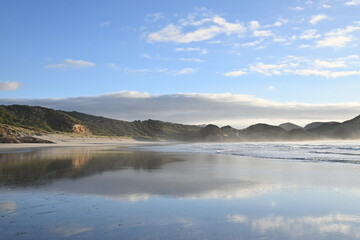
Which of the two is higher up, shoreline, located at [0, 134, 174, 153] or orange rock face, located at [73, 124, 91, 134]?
orange rock face, located at [73, 124, 91, 134]

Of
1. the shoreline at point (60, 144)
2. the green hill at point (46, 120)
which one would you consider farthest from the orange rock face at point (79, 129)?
the shoreline at point (60, 144)

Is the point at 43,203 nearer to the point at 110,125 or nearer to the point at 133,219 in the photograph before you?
the point at 133,219

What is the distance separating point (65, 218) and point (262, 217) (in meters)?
4.61

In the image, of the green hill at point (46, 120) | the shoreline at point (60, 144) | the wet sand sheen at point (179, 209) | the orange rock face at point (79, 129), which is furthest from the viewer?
the orange rock face at point (79, 129)

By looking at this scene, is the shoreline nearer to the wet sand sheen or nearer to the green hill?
the green hill

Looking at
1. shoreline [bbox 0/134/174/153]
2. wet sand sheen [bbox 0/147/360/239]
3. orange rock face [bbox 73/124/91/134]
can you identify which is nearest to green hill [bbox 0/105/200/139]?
orange rock face [bbox 73/124/91/134]

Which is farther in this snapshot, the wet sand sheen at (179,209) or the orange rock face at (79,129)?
the orange rock face at (79,129)

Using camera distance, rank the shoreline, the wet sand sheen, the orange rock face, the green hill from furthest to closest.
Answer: the orange rock face < the green hill < the shoreline < the wet sand sheen

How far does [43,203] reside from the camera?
8664 mm

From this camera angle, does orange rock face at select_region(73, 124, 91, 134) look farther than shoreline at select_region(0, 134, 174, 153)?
Yes

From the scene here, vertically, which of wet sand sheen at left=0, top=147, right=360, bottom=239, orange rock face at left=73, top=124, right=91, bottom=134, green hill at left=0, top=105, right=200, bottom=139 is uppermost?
green hill at left=0, top=105, right=200, bottom=139

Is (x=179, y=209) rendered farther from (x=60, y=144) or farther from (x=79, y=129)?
(x=79, y=129)

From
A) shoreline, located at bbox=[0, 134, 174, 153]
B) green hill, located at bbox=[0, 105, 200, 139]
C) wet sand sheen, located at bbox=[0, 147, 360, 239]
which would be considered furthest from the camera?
green hill, located at bbox=[0, 105, 200, 139]

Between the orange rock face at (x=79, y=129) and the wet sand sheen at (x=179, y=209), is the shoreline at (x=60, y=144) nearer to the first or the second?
the orange rock face at (x=79, y=129)
